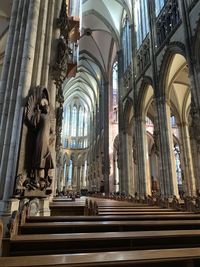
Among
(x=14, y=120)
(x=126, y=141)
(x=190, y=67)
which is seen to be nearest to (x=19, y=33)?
(x=14, y=120)

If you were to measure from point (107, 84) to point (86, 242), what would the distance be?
23293 mm

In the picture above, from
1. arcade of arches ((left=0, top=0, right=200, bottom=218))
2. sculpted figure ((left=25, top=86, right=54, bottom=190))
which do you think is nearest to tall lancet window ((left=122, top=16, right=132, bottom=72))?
arcade of arches ((left=0, top=0, right=200, bottom=218))

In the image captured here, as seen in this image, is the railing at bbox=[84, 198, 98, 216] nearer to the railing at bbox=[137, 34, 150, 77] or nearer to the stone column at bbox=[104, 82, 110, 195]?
the railing at bbox=[137, 34, 150, 77]

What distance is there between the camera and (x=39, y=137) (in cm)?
441

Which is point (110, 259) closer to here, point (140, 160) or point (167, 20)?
point (167, 20)

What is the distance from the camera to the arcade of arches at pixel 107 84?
446 centimetres

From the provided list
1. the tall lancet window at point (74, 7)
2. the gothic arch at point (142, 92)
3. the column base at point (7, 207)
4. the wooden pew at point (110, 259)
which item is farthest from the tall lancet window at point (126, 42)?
the wooden pew at point (110, 259)

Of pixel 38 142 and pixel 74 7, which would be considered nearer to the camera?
pixel 38 142

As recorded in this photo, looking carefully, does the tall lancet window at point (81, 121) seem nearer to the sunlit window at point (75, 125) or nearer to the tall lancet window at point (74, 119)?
the sunlit window at point (75, 125)

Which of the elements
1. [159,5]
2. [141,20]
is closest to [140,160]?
[159,5]

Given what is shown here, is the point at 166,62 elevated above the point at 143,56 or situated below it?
below

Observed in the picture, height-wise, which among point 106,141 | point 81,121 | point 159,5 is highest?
point 81,121

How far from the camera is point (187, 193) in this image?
50.6 ft

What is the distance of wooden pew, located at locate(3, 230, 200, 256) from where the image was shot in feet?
6.31
